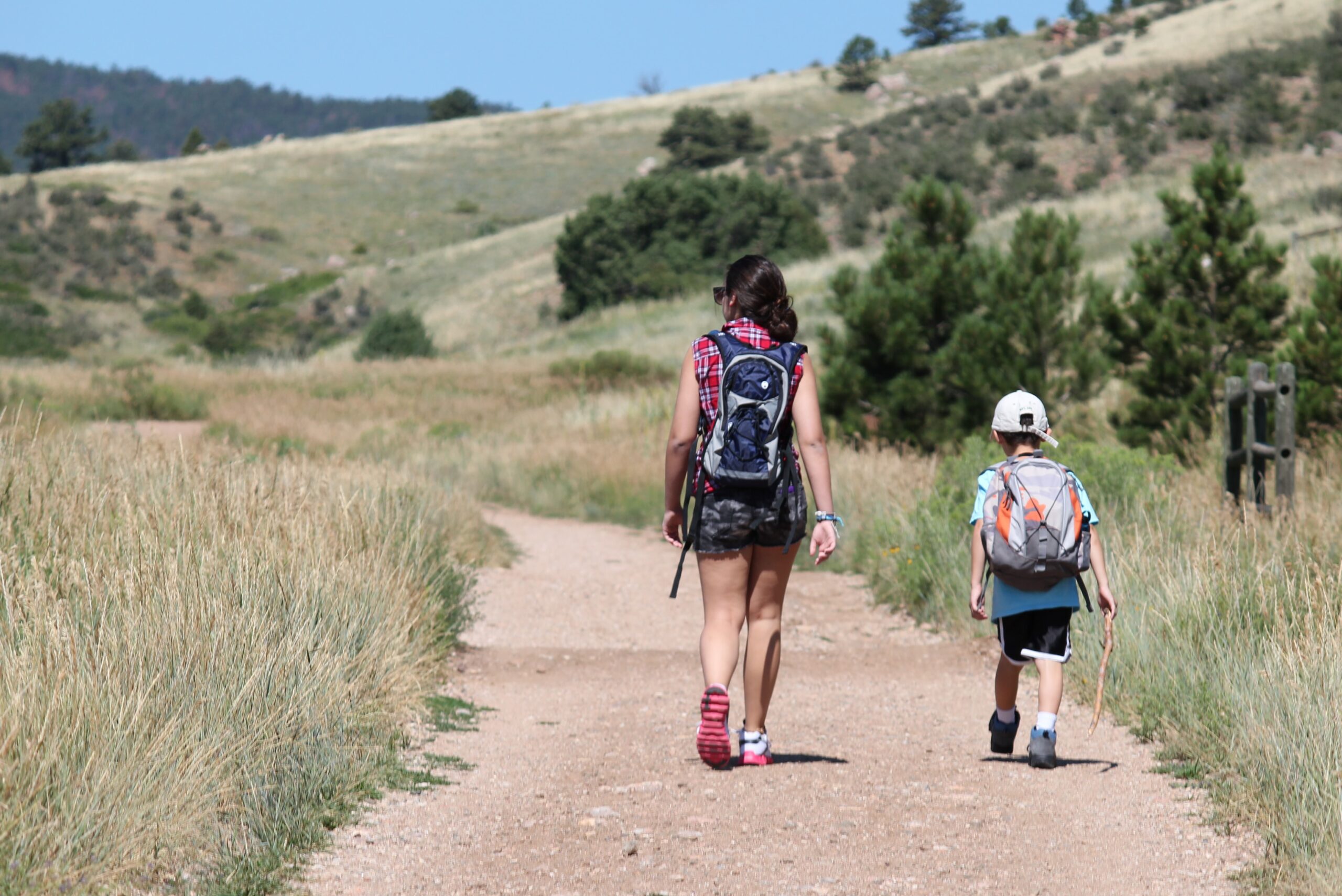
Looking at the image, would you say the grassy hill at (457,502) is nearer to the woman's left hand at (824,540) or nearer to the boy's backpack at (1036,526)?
the boy's backpack at (1036,526)

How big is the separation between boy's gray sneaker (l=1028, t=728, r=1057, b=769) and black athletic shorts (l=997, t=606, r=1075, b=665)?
28cm

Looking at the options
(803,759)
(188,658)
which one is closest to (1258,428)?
(803,759)

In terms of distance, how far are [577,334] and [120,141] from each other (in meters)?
83.3

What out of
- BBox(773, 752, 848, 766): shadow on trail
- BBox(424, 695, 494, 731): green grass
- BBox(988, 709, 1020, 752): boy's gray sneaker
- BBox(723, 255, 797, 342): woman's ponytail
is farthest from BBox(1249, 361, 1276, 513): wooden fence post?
BBox(723, 255, 797, 342): woman's ponytail

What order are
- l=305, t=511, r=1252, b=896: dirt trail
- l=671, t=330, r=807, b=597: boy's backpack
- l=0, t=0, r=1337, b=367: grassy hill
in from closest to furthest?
l=305, t=511, r=1252, b=896: dirt trail, l=671, t=330, r=807, b=597: boy's backpack, l=0, t=0, r=1337, b=367: grassy hill

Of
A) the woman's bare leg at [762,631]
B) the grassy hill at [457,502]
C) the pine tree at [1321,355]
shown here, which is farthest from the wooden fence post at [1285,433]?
the woman's bare leg at [762,631]

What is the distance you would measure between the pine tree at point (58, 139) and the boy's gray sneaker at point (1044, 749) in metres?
99.9

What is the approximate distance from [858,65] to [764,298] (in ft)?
315

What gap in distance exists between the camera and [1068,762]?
5.44m

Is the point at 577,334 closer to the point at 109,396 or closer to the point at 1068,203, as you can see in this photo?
the point at 1068,203

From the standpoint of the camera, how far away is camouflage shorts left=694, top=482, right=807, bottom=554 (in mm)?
4953

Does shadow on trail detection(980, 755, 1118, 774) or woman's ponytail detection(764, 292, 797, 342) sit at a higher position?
woman's ponytail detection(764, 292, 797, 342)

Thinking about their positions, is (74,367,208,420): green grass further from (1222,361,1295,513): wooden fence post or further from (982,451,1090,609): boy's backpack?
(982,451,1090,609): boy's backpack

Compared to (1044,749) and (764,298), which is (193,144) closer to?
(764,298)
